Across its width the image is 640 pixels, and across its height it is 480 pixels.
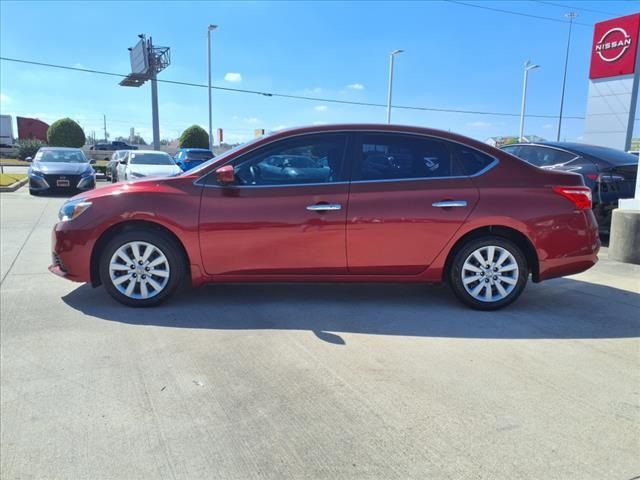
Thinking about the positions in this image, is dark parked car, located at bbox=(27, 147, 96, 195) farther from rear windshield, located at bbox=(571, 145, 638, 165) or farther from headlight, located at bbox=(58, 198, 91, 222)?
rear windshield, located at bbox=(571, 145, 638, 165)

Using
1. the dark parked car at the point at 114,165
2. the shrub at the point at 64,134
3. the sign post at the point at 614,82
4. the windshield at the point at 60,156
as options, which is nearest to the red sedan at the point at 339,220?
the windshield at the point at 60,156

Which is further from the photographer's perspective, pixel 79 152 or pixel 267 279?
pixel 79 152

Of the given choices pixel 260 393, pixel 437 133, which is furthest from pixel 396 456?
pixel 437 133

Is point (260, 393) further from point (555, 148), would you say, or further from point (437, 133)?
point (555, 148)

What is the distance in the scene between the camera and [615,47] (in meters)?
29.6

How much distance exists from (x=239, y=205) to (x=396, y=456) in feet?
8.50

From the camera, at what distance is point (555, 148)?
809cm

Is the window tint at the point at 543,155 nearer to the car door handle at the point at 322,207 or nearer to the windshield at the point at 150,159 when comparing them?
the car door handle at the point at 322,207

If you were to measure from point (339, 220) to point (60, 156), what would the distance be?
14.5 metres

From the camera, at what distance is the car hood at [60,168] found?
14570 mm

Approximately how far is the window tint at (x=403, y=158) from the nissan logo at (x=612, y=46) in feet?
103

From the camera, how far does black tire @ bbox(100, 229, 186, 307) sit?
4.36 m

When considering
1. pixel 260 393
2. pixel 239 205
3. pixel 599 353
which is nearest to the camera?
pixel 260 393

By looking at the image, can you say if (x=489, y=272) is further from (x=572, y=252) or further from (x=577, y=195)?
(x=577, y=195)
